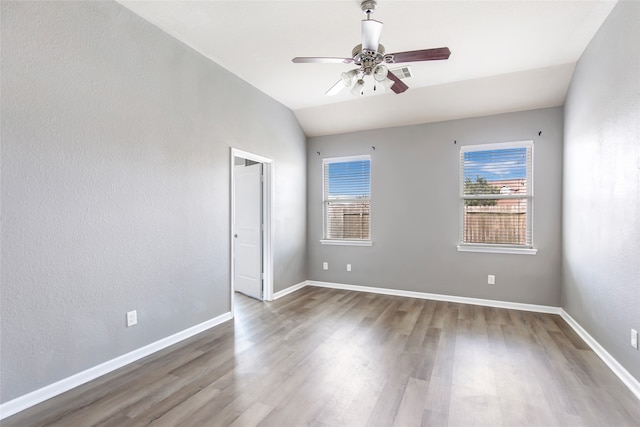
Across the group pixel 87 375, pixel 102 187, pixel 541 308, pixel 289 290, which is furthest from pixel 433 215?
pixel 87 375

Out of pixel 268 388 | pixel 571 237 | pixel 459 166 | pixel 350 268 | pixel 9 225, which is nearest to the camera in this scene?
pixel 9 225

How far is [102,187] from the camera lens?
247 cm

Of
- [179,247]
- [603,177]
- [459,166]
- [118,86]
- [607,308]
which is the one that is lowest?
[607,308]

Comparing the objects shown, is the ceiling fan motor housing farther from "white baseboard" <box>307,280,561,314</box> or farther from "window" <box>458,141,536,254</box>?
"white baseboard" <box>307,280,561,314</box>

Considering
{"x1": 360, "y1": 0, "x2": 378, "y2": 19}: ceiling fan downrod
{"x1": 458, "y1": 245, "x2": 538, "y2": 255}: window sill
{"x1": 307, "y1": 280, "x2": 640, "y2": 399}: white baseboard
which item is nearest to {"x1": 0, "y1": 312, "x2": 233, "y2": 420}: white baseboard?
{"x1": 307, "y1": 280, "x2": 640, "y2": 399}: white baseboard

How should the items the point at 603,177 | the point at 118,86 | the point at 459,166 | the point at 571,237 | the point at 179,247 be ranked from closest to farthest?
the point at 118,86 < the point at 603,177 < the point at 179,247 < the point at 571,237 < the point at 459,166

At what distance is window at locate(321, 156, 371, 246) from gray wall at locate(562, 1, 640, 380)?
2.75 meters

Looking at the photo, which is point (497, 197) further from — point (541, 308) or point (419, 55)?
point (419, 55)

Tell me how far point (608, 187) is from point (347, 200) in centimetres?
343

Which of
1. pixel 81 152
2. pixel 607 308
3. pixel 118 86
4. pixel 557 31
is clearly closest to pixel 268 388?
pixel 81 152

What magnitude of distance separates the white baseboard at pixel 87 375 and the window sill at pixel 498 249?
146 inches

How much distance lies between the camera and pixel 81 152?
2.33 m

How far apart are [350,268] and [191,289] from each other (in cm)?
282

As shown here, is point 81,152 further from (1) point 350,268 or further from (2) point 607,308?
(2) point 607,308
